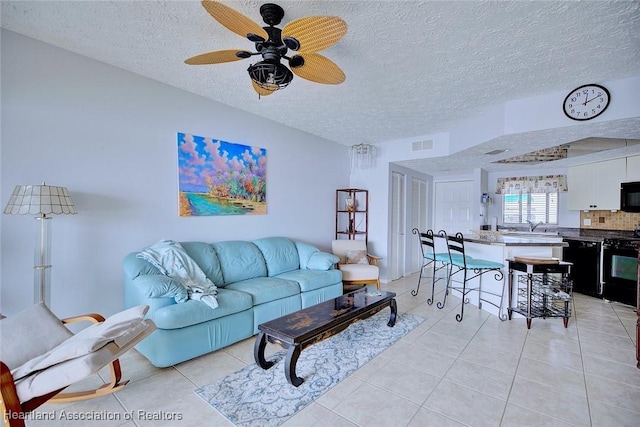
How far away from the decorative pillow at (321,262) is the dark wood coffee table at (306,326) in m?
0.96

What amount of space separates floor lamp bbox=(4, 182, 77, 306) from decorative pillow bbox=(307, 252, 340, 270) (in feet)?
8.38

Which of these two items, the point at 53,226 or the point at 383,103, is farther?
the point at 383,103

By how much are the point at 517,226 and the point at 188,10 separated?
257 inches

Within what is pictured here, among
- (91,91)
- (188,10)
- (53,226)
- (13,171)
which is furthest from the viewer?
(91,91)

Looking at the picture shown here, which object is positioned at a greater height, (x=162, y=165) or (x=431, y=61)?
(x=431, y=61)

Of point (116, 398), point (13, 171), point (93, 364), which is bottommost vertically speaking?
point (116, 398)

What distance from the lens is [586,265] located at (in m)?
4.39

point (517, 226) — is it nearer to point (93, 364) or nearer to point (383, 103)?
point (383, 103)

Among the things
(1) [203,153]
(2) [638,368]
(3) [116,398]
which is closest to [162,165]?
(1) [203,153]

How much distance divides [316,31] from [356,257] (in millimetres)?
3474

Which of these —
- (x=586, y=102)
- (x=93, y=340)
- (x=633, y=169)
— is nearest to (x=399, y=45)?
(x=586, y=102)

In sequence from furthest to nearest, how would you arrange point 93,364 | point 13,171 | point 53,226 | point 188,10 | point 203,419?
point 53,226 < point 13,171 < point 188,10 < point 203,419 < point 93,364

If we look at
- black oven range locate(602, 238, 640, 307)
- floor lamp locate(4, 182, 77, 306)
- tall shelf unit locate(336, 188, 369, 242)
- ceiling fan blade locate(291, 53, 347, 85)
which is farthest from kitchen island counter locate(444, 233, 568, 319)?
floor lamp locate(4, 182, 77, 306)

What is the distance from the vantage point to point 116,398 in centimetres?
191
